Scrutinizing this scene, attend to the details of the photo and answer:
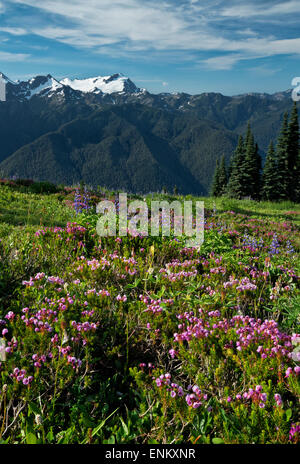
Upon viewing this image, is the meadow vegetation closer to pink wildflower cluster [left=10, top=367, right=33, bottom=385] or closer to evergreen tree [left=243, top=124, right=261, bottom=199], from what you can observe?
pink wildflower cluster [left=10, top=367, right=33, bottom=385]

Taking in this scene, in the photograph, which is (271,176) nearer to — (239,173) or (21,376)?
(239,173)

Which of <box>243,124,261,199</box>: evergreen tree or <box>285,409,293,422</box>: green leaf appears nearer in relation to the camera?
<box>285,409,293,422</box>: green leaf

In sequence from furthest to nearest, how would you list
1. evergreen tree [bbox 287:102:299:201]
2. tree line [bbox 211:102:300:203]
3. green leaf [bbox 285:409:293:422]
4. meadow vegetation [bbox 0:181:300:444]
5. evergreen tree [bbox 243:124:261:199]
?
evergreen tree [bbox 243:124:261:199] → tree line [bbox 211:102:300:203] → evergreen tree [bbox 287:102:299:201] → meadow vegetation [bbox 0:181:300:444] → green leaf [bbox 285:409:293:422]

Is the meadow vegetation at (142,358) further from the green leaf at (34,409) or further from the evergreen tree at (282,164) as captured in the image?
the evergreen tree at (282,164)

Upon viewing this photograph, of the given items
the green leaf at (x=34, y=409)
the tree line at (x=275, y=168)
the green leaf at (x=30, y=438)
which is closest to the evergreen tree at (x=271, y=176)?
the tree line at (x=275, y=168)

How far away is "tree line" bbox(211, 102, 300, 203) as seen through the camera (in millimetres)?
51750

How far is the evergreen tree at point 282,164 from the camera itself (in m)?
51.8

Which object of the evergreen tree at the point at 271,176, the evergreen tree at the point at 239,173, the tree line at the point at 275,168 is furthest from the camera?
the evergreen tree at the point at 239,173

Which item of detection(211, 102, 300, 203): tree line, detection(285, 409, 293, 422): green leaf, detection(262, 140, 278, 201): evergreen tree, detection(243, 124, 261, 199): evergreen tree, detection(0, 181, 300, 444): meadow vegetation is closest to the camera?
detection(285, 409, 293, 422): green leaf

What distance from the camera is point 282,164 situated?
53.1 meters

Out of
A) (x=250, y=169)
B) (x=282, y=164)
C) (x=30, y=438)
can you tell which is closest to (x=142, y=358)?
(x=30, y=438)

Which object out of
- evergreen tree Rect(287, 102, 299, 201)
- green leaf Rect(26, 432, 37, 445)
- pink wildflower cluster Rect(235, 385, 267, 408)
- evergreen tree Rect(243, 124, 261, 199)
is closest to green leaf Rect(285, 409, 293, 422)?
pink wildflower cluster Rect(235, 385, 267, 408)
